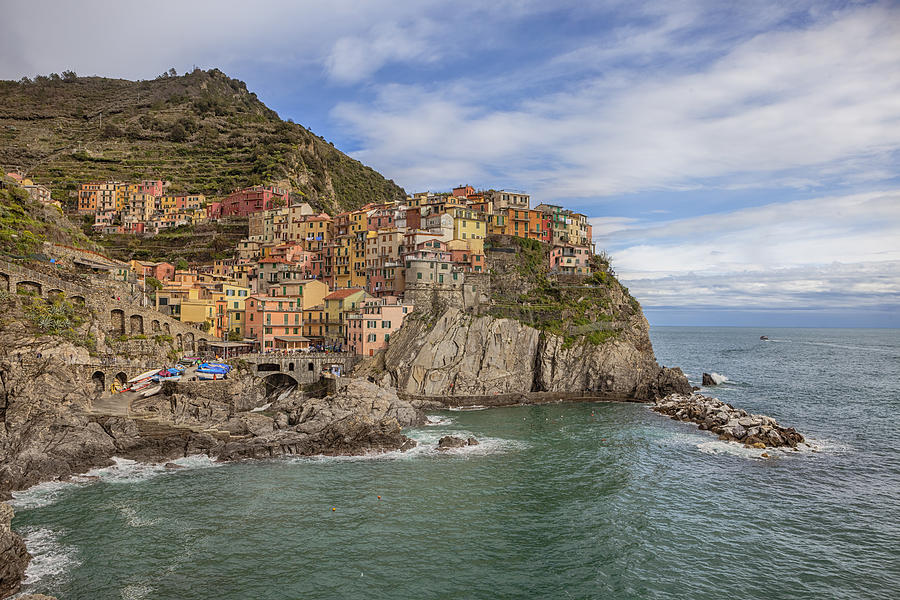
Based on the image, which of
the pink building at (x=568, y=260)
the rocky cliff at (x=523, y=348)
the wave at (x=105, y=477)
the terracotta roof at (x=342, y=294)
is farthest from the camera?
the pink building at (x=568, y=260)

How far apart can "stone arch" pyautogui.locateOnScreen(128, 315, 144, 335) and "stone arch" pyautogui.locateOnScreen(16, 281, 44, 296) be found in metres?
8.62

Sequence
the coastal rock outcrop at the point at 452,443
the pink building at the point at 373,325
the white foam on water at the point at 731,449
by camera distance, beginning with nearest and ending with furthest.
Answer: the white foam on water at the point at 731,449
the coastal rock outcrop at the point at 452,443
the pink building at the point at 373,325

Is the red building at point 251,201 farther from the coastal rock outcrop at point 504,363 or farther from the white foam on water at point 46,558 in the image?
the white foam on water at point 46,558

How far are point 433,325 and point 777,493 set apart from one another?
3942cm

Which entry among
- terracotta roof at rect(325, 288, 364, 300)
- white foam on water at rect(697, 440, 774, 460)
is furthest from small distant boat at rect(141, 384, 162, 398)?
white foam on water at rect(697, 440, 774, 460)

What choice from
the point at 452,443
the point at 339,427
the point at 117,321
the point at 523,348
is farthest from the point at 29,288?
the point at 523,348

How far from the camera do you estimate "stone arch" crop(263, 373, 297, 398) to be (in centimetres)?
6191

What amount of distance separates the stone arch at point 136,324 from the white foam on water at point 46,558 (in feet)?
109

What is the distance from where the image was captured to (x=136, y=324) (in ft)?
195

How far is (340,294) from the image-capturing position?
74000mm

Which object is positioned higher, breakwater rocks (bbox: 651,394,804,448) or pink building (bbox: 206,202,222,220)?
pink building (bbox: 206,202,222,220)

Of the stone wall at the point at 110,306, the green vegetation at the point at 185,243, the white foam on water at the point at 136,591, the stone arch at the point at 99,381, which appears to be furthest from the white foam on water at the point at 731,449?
the green vegetation at the point at 185,243

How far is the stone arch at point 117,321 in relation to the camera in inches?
2266

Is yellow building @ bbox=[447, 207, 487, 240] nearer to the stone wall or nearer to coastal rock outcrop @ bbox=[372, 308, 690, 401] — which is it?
coastal rock outcrop @ bbox=[372, 308, 690, 401]
